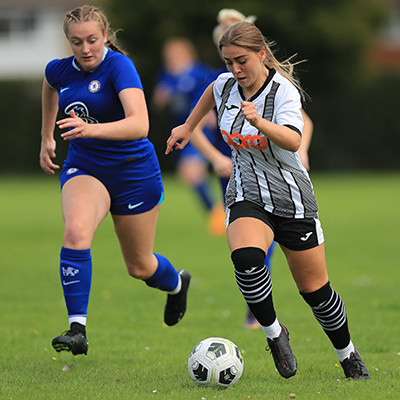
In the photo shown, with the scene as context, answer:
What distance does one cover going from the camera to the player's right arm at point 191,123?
5129 mm

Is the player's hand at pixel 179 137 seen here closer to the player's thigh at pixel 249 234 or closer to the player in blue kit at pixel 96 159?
the player in blue kit at pixel 96 159

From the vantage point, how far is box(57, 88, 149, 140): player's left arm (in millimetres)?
4724

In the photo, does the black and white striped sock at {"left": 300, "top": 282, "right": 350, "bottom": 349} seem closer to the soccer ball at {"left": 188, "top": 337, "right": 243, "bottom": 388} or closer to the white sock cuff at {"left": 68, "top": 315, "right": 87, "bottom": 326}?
the soccer ball at {"left": 188, "top": 337, "right": 243, "bottom": 388}

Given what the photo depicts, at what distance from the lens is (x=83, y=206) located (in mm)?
5328

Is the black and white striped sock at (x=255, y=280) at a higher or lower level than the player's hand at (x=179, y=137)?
lower

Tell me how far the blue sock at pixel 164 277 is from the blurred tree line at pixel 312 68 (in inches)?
839

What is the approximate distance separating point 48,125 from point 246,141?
77.2 inches

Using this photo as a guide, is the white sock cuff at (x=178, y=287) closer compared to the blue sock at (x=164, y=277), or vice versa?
the blue sock at (x=164, y=277)

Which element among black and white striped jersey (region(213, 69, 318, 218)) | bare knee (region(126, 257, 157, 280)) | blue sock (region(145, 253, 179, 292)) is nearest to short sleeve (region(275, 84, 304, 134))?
black and white striped jersey (region(213, 69, 318, 218))

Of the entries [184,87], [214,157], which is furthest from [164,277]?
[184,87]

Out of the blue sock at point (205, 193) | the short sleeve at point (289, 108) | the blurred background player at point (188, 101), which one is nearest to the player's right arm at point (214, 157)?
the short sleeve at point (289, 108)

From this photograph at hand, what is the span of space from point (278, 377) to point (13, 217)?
478 inches

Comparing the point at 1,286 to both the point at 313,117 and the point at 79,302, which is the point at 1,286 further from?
the point at 313,117

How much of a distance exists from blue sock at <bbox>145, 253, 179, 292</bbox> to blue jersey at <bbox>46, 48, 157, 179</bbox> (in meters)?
0.80
